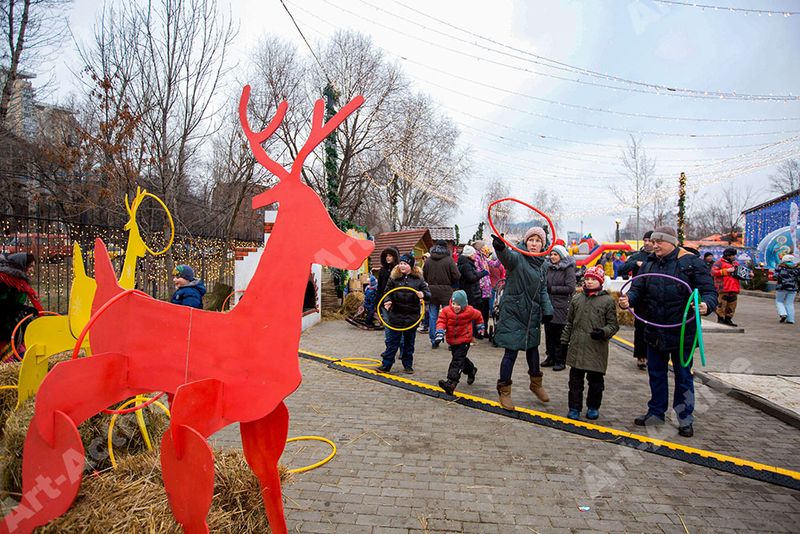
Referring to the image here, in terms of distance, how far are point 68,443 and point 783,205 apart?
3157cm

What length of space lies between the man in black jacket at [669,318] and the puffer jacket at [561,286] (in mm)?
2113

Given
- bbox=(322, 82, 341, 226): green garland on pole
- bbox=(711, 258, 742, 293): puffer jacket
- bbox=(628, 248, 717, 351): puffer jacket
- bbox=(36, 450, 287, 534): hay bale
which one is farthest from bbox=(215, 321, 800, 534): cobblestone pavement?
bbox=(322, 82, 341, 226): green garland on pole

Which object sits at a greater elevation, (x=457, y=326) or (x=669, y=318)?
(x=669, y=318)

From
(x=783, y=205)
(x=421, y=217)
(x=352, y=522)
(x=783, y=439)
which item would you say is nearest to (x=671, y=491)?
(x=783, y=439)

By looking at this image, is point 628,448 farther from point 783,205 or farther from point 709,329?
point 783,205

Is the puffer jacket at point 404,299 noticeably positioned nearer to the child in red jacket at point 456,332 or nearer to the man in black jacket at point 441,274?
the child in red jacket at point 456,332

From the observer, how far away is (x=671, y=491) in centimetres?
336

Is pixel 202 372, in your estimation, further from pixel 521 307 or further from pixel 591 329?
pixel 591 329

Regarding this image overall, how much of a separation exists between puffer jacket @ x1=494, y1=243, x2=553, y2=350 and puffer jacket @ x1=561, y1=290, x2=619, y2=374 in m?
0.42

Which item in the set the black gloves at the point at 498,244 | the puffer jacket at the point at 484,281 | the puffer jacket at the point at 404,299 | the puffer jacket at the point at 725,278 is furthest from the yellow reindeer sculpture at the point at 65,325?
the puffer jacket at the point at 725,278

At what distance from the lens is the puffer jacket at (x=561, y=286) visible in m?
6.91

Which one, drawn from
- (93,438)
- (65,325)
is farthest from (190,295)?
(93,438)

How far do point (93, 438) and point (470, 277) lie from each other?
6401 mm

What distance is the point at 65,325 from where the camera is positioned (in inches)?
147
